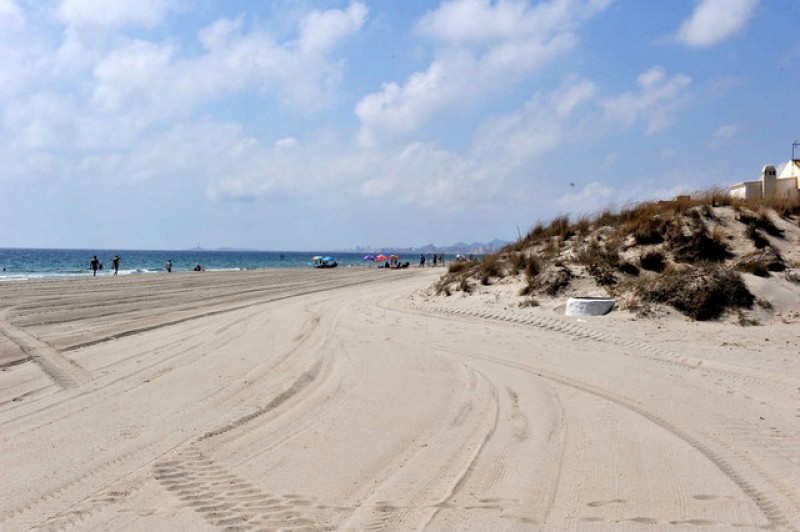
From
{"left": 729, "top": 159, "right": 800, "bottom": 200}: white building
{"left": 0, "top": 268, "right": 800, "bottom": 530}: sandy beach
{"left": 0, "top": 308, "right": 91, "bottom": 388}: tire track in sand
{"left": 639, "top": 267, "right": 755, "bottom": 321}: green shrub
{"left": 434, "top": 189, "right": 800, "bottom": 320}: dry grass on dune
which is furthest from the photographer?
{"left": 729, "top": 159, "right": 800, "bottom": 200}: white building

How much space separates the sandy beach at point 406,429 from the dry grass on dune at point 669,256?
1.14 m

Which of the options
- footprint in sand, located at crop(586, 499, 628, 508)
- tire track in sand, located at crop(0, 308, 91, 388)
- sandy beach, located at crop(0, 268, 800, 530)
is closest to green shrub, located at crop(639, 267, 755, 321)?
sandy beach, located at crop(0, 268, 800, 530)

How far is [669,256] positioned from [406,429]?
1194 cm

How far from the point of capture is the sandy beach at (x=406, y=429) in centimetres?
450

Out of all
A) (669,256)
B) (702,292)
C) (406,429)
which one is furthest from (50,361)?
(669,256)

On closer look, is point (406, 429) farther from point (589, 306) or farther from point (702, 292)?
point (702, 292)

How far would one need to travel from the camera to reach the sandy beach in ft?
14.8

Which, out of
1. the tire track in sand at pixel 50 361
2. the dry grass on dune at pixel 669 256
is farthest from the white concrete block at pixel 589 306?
the tire track in sand at pixel 50 361

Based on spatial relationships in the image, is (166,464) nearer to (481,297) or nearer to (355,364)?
(355,364)

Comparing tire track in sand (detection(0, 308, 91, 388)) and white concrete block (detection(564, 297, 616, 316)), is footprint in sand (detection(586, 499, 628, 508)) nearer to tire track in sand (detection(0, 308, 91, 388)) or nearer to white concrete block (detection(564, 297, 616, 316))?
tire track in sand (detection(0, 308, 91, 388))

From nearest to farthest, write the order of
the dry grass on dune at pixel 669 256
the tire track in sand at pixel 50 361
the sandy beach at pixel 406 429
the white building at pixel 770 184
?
the sandy beach at pixel 406 429 → the tire track in sand at pixel 50 361 → the dry grass on dune at pixel 669 256 → the white building at pixel 770 184

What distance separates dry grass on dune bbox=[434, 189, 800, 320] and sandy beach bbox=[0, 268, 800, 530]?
1.14m

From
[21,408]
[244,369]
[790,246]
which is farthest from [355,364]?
[790,246]

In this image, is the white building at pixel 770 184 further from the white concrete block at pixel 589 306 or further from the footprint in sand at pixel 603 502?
the footprint in sand at pixel 603 502
